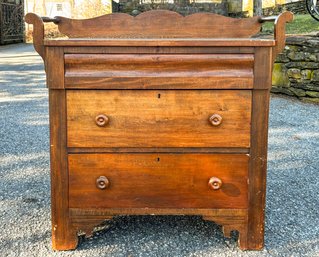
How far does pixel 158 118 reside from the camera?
2.13 metres

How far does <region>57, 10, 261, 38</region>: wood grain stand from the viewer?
265 centimetres

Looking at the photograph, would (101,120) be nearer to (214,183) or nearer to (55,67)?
(55,67)

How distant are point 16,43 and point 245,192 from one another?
2017 cm

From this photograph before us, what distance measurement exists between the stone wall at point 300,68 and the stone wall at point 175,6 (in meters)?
6.67

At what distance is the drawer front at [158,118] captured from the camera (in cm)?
211

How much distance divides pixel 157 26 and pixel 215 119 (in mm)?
817

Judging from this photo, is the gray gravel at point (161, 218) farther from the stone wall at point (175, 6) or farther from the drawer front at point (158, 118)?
the stone wall at point (175, 6)

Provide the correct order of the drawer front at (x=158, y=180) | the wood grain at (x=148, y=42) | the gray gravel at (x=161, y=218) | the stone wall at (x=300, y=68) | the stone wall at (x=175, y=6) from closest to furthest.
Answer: the wood grain at (x=148, y=42) → the drawer front at (x=158, y=180) → the gray gravel at (x=161, y=218) → the stone wall at (x=300, y=68) → the stone wall at (x=175, y=6)

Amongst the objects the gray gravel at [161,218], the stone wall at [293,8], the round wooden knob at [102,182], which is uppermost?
the stone wall at [293,8]

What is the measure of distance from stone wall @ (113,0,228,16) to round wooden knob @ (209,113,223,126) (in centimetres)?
1134

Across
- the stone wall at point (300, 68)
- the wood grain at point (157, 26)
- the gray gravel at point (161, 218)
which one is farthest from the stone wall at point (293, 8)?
the wood grain at point (157, 26)

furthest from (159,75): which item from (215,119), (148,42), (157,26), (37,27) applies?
(157,26)

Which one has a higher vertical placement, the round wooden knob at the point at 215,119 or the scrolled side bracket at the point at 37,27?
the scrolled side bracket at the point at 37,27

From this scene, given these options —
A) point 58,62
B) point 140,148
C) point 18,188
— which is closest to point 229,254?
point 140,148
